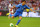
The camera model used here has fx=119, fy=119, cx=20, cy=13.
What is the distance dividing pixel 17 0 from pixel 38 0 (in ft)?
10.5

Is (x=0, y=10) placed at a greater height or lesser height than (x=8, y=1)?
lesser

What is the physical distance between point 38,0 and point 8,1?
456 centimetres

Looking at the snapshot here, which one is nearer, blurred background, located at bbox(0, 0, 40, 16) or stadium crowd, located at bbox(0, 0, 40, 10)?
blurred background, located at bbox(0, 0, 40, 16)

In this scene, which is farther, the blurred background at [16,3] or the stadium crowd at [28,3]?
the stadium crowd at [28,3]

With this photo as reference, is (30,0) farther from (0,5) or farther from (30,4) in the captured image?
(0,5)

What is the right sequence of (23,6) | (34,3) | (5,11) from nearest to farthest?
(23,6) → (5,11) → (34,3)

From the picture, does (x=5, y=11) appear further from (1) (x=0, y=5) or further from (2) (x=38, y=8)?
(2) (x=38, y=8)

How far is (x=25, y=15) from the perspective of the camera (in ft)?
51.8

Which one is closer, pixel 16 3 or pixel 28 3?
pixel 16 3

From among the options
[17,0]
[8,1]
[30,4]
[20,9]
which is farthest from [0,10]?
[20,9]

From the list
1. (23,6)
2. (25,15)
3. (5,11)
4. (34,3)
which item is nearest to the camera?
(23,6)

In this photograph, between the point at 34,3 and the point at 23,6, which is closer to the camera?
the point at 23,6

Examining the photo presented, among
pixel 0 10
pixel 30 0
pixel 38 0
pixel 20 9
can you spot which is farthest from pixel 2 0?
pixel 20 9

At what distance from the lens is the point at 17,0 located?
1791 centimetres
